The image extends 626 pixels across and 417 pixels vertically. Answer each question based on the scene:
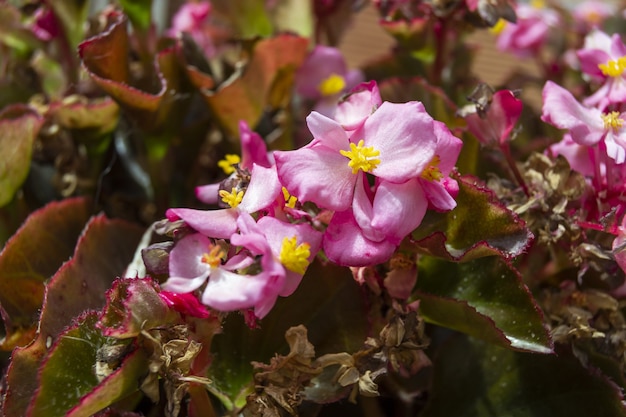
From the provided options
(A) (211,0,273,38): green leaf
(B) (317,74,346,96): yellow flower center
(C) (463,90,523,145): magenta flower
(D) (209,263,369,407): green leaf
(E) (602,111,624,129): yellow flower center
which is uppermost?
(E) (602,111,624,129): yellow flower center

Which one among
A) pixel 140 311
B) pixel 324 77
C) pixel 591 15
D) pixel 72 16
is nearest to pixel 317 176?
pixel 140 311

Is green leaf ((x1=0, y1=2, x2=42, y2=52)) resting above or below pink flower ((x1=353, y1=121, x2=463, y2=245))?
below

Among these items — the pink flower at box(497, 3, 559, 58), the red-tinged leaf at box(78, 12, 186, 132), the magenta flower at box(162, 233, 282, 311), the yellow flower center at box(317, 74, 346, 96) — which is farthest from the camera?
the pink flower at box(497, 3, 559, 58)

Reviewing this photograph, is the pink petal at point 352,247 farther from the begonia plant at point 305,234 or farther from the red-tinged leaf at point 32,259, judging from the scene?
the red-tinged leaf at point 32,259

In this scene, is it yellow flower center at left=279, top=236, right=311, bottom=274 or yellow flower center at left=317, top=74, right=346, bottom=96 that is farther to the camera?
yellow flower center at left=317, top=74, right=346, bottom=96

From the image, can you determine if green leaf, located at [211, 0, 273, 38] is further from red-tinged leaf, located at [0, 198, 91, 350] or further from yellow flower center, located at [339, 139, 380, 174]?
yellow flower center, located at [339, 139, 380, 174]

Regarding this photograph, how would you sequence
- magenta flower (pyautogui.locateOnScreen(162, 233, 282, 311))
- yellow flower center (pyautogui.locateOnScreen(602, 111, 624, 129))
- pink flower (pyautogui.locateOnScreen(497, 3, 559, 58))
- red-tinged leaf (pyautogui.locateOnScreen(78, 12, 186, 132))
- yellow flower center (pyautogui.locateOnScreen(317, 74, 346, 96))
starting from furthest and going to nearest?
pink flower (pyautogui.locateOnScreen(497, 3, 559, 58))
yellow flower center (pyautogui.locateOnScreen(317, 74, 346, 96))
red-tinged leaf (pyautogui.locateOnScreen(78, 12, 186, 132))
yellow flower center (pyautogui.locateOnScreen(602, 111, 624, 129))
magenta flower (pyautogui.locateOnScreen(162, 233, 282, 311))

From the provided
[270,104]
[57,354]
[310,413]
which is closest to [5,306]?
[57,354]

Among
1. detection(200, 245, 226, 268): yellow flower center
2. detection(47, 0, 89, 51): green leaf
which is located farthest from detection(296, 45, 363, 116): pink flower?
detection(200, 245, 226, 268): yellow flower center

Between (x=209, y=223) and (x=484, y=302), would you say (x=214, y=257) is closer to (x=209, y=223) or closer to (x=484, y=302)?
(x=209, y=223)
